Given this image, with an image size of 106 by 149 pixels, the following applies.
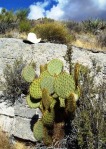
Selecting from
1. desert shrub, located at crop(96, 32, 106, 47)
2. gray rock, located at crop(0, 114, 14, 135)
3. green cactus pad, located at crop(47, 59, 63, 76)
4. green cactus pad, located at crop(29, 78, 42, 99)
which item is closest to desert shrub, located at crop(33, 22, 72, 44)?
desert shrub, located at crop(96, 32, 106, 47)

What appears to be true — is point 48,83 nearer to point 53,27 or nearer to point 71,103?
point 71,103

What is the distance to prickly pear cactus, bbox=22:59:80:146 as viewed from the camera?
6922 millimetres

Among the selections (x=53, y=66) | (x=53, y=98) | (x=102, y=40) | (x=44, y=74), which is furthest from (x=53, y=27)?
(x=53, y=98)

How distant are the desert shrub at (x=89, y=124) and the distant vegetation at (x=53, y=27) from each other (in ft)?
25.4

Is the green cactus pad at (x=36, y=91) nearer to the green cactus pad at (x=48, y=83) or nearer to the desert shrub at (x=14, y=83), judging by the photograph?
the green cactus pad at (x=48, y=83)

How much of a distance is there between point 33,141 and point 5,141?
2.01ft

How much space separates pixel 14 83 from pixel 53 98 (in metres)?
2.82

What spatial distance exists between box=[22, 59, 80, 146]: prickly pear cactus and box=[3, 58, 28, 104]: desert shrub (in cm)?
208

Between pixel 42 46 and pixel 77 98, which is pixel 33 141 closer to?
pixel 77 98

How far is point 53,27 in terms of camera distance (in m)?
16.9

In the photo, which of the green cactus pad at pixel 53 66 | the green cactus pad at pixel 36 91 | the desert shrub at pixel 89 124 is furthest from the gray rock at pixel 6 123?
the desert shrub at pixel 89 124

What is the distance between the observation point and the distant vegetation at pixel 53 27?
16125mm

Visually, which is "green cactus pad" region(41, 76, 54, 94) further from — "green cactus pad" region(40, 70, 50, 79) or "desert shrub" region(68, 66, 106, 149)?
"desert shrub" region(68, 66, 106, 149)

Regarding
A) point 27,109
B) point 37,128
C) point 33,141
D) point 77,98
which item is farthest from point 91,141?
point 27,109
